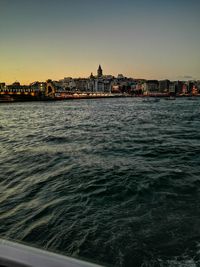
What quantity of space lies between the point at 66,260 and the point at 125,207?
4676 millimetres

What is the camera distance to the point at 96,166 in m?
9.33

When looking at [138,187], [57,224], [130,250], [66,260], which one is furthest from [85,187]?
[66,260]

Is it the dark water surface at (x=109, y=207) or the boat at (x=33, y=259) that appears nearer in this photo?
the boat at (x=33, y=259)

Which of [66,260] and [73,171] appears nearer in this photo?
[66,260]

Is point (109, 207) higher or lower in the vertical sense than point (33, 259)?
lower

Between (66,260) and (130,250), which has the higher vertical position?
(66,260)

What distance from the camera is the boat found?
121cm

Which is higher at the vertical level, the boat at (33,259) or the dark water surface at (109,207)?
the boat at (33,259)

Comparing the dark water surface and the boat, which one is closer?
the boat

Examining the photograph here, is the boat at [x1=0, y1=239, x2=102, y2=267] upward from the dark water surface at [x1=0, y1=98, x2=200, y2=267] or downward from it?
upward

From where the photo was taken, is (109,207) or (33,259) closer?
(33,259)

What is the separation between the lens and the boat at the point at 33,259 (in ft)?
3.96

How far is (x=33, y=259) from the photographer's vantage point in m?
1.23

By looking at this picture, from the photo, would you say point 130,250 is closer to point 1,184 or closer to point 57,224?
point 57,224
